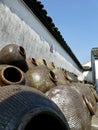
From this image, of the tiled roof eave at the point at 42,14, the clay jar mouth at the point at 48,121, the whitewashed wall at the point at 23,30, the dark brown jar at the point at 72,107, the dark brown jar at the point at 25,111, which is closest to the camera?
the dark brown jar at the point at 25,111

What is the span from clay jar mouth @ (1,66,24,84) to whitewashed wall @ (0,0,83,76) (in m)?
1.16

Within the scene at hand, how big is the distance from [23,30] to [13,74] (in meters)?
2.38

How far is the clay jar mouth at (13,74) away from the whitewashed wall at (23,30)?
116cm

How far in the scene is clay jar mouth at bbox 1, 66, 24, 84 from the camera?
3.19 meters

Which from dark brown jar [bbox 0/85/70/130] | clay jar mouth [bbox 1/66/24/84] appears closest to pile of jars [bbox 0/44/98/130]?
clay jar mouth [bbox 1/66/24/84]

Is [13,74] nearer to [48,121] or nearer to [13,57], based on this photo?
[13,57]

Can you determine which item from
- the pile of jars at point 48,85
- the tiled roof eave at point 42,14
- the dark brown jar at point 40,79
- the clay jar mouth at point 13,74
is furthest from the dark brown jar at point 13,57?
the tiled roof eave at point 42,14

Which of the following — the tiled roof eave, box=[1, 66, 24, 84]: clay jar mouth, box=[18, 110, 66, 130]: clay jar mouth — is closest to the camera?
box=[18, 110, 66, 130]: clay jar mouth

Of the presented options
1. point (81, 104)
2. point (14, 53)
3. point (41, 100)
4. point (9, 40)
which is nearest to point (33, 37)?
point (9, 40)

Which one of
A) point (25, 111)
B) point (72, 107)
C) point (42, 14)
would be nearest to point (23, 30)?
point (42, 14)

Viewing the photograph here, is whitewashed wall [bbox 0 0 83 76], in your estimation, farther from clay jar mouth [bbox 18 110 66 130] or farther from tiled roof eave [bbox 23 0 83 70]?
clay jar mouth [bbox 18 110 66 130]

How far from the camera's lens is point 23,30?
5590 mm

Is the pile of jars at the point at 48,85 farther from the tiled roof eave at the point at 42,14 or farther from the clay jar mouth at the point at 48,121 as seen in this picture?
the tiled roof eave at the point at 42,14

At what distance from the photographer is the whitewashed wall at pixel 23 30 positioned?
455 cm
